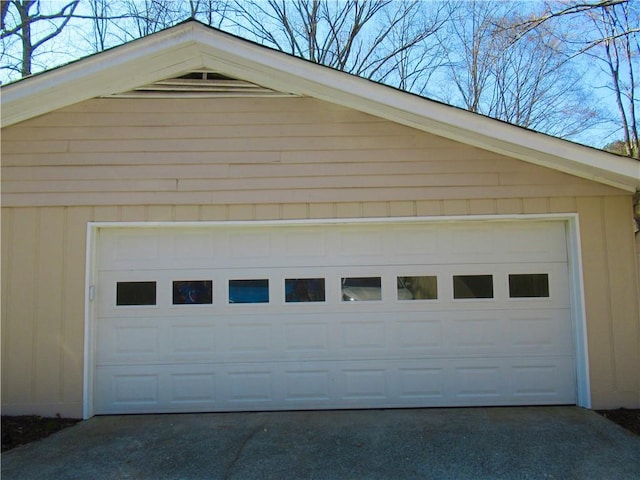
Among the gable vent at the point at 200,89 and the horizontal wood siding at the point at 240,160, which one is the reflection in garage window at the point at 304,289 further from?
the gable vent at the point at 200,89

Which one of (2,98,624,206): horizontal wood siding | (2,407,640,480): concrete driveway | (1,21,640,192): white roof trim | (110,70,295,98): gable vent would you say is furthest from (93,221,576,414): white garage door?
(110,70,295,98): gable vent

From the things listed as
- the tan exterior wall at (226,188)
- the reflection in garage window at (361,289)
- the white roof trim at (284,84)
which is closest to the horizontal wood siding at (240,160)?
the tan exterior wall at (226,188)

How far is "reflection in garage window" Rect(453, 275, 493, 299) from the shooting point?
546cm

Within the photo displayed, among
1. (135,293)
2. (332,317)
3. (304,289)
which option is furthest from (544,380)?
(135,293)

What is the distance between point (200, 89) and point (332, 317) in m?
3.10

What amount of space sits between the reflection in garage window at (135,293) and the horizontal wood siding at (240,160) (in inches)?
38.4

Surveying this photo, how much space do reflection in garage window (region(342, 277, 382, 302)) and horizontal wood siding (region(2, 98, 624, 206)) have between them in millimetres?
940

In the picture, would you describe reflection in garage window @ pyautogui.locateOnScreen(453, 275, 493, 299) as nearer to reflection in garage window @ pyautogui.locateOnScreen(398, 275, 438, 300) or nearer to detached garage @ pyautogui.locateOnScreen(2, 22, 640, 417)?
detached garage @ pyautogui.locateOnScreen(2, 22, 640, 417)

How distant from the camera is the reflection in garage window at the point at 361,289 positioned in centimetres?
546

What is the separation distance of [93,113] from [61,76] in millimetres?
530

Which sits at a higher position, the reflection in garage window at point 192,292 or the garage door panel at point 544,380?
the reflection in garage window at point 192,292

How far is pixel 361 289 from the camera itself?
18.0 ft

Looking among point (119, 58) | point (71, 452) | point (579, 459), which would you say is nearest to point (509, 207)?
point (579, 459)

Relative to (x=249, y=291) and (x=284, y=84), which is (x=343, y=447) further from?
(x=284, y=84)
